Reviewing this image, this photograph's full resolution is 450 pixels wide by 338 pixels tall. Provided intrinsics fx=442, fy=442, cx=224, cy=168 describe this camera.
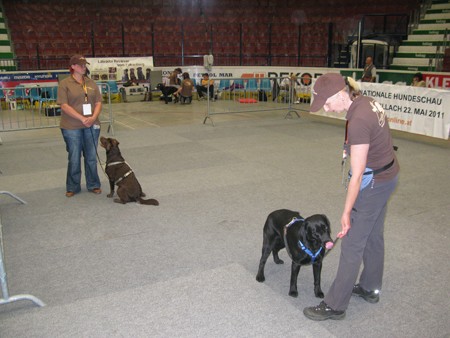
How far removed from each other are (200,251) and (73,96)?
2500 mm

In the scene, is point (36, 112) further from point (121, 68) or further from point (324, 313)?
point (324, 313)

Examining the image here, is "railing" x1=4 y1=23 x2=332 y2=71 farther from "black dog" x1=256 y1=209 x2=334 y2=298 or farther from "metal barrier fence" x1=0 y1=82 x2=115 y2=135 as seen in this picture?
"black dog" x1=256 y1=209 x2=334 y2=298

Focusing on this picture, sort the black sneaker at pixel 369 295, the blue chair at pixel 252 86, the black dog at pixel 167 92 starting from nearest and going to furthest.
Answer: the black sneaker at pixel 369 295 < the blue chair at pixel 252 86 < the black dog at pixel 167 92

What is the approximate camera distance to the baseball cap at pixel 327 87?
2.57 meters

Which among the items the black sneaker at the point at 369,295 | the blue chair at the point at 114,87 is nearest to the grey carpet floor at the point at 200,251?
the black sneaker at the point at 369,295

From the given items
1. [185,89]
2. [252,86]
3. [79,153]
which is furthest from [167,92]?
[79,153]

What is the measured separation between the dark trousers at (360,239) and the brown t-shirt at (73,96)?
12.0ft

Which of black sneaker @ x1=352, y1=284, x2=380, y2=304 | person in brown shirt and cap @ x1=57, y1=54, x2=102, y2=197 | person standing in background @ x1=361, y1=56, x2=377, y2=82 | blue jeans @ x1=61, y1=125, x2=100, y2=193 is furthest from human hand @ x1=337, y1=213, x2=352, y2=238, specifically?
person standing in background @ x1=361, y1=56, x2=377, y2=82

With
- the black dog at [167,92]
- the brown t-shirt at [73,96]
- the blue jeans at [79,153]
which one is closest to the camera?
the brown t-shirt at [73,96]

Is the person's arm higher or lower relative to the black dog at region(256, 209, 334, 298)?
higher

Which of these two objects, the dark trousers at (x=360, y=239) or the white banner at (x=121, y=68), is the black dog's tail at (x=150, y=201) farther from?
the white banner at (x=121, y=68)

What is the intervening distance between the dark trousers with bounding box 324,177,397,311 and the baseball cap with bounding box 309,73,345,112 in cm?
61

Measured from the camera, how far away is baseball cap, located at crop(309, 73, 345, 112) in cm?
257

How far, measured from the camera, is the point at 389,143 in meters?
2.68
